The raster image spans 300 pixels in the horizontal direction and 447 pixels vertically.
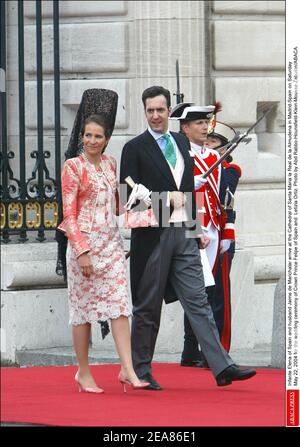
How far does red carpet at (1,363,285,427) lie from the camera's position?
8766 millimetres

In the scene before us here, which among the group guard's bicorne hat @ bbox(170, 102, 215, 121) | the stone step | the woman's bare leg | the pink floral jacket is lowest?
the stone step

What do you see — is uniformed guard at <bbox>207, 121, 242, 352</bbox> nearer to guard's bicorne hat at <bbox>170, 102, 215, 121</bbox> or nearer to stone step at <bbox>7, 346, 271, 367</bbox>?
stone step at <bbox>7, 346, 271, 367</bbox>

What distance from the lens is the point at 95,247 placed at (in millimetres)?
9758

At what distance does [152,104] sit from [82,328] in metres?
1.33

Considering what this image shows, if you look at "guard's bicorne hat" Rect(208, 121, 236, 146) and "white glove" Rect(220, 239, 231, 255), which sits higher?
"guard's bicorne hat" Rect(208, 121, 236, 146)

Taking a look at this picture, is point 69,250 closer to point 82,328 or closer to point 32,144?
point 82,328

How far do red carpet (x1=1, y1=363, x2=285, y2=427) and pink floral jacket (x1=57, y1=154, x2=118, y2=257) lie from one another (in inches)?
33.7

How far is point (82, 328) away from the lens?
9844 mm

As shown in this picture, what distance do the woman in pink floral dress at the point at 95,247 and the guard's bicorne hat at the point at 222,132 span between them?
7.33 feet

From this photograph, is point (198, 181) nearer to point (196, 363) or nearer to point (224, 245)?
point (224, 245)

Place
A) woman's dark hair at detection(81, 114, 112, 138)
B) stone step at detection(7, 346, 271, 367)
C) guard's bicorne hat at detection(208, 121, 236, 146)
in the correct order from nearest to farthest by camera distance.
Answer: woman's dark hair at detection(81, 114, 112, 138) < guard's bicorne hat at detection(208, 121, 236, 146) < stone step at detection(7, 346, 271, 367)

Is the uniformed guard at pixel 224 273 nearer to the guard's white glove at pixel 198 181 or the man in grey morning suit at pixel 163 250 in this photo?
the guard's white glove at pixel 198 181

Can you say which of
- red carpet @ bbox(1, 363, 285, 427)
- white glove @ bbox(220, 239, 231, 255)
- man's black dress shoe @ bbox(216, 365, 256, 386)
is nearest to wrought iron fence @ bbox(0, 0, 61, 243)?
red carpet @ bbox(1, 363, 285, 427)
